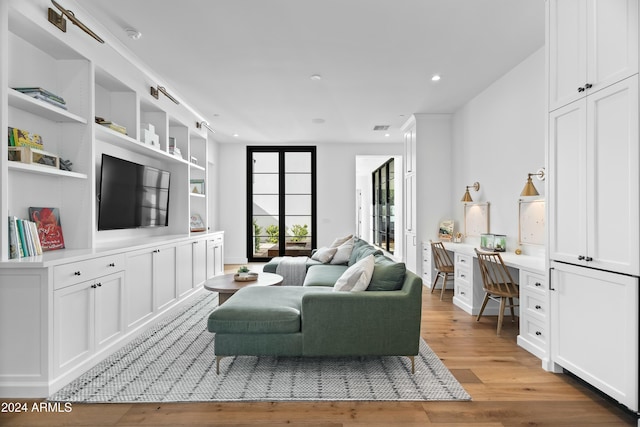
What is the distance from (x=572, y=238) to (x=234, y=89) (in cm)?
416

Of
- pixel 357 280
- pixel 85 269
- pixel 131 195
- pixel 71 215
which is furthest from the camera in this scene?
pixel 131 195

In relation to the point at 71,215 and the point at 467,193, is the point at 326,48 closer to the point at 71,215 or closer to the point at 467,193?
the point at 71,215

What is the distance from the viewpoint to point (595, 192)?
7.80 ft

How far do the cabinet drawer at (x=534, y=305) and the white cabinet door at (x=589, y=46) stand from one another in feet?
5.14

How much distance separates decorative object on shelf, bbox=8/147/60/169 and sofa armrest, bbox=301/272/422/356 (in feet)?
7.02

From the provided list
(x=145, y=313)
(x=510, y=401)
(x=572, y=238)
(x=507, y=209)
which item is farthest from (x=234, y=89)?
(x=510, y=401)

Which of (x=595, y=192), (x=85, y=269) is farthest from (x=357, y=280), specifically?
(x=85, y=269)

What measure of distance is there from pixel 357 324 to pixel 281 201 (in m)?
6.16

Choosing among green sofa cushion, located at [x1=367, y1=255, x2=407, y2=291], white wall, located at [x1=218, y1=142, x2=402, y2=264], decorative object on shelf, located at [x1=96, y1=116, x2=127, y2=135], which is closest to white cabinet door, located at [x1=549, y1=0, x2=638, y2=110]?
green sofa cushion, located at [x1=367, y1=255, x2=407, y2=291]

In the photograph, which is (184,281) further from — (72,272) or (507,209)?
(507,209)

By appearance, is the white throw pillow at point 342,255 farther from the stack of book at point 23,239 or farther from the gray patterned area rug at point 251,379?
the stack of book at point 23,239

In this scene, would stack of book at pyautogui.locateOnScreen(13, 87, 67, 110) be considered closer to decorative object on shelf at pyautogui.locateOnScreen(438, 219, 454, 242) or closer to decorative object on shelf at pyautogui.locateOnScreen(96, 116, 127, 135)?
decorative object on shelf at pyautogui.locateOnScreen(96, 116, 127, 135)

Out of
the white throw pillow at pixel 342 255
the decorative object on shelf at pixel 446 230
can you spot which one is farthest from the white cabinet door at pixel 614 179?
the decorative object on shelf at pixel 446 230

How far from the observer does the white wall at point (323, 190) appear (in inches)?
340
